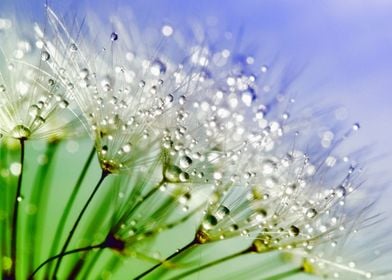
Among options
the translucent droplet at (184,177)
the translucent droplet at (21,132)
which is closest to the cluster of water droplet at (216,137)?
the translucent droplet at (184,177)

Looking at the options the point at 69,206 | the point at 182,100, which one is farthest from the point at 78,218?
the point at 182,100

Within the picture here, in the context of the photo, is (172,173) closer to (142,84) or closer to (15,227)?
(142,84)

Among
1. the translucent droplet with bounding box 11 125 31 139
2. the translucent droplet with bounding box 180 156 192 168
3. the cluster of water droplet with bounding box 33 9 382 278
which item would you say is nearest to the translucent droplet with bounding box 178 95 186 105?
the cluster of water droplet with bounding box 33 9 382 278

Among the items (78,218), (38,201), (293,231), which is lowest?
(293,231)

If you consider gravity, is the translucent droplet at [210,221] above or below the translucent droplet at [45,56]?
below

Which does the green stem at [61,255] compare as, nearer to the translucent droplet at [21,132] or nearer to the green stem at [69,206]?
the green stem at [69,206]

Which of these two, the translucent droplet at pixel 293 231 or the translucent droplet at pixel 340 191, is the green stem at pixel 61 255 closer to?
the translucent droplet at pixel 293 231

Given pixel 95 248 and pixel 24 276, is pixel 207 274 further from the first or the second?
pixel 24 276

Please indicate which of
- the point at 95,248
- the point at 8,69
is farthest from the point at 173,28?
the point at 95,248

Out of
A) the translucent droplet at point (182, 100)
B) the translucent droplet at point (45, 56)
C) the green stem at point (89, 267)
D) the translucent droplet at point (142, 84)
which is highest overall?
the translucent droplet at point (45, 56)
